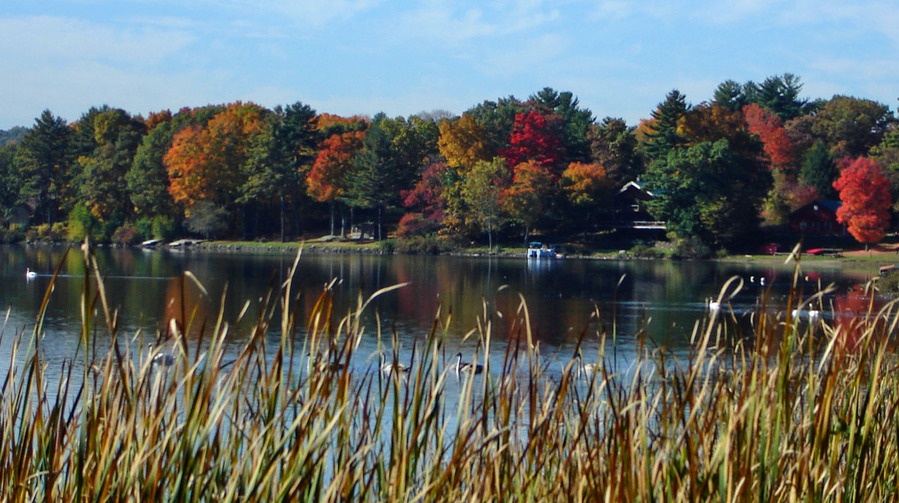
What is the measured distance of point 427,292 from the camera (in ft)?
107

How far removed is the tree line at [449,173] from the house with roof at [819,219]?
2.37ft

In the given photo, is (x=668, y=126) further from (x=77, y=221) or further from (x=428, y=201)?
(x=77, y=221)

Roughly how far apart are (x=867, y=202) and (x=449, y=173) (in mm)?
20119

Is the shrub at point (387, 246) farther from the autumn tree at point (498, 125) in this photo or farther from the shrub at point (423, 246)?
the autumn tree at point (498, 125)

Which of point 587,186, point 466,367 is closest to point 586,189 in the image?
point 587,186

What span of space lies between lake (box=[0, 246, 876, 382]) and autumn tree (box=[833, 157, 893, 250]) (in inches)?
162

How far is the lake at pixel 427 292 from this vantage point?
21281 millimetres

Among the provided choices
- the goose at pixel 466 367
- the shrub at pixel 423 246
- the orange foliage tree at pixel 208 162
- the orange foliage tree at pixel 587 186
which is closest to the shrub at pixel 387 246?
the shrub at pixel 423 246

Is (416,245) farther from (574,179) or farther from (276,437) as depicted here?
(276,437)

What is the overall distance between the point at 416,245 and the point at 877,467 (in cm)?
5351

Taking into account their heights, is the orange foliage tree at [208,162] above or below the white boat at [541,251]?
above

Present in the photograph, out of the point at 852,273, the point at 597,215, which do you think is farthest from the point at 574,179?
the point at 852,273

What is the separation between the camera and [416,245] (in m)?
57.2

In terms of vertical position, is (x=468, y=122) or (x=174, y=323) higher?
(x=468, y=122)
